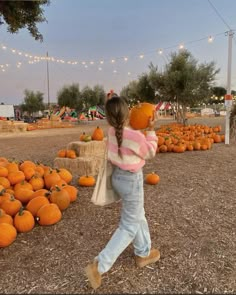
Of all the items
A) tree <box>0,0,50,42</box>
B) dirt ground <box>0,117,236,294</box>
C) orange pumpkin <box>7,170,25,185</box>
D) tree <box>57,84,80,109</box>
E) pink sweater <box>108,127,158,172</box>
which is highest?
tree <box>57,84,80,109</box>

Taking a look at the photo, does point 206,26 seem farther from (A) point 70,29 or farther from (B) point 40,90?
(B) point 40,90

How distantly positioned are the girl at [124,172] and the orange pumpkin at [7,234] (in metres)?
1.00

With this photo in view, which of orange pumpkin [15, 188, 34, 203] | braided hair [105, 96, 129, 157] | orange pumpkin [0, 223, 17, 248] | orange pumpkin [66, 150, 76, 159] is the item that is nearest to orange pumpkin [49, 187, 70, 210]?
orange pumpkin [15, 188, 34, 203]

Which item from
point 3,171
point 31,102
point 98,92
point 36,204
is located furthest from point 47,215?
point 31,102

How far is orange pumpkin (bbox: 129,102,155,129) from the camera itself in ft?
7.36

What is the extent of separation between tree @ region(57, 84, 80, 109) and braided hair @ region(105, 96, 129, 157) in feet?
101

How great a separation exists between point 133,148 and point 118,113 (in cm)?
27

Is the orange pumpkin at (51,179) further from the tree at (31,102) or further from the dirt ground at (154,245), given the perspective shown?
the tree at (31,102)

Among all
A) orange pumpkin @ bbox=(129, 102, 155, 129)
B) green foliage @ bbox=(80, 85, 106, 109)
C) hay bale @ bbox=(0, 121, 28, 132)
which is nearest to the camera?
orange pumpkin @ bbox=(129, 102, 155, 129)

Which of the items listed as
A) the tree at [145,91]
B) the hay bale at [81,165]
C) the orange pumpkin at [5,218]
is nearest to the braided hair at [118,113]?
the orange pumpkin at [5,218]

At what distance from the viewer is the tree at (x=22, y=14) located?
391cm

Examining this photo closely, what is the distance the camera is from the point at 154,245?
259 centimetres

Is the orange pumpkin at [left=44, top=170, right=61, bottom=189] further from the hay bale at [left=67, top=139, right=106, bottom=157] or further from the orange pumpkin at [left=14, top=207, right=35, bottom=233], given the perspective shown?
the hay bale at [left=67, top=139, right=106, bottom=157]

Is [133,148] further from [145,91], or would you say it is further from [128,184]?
[145,91]
